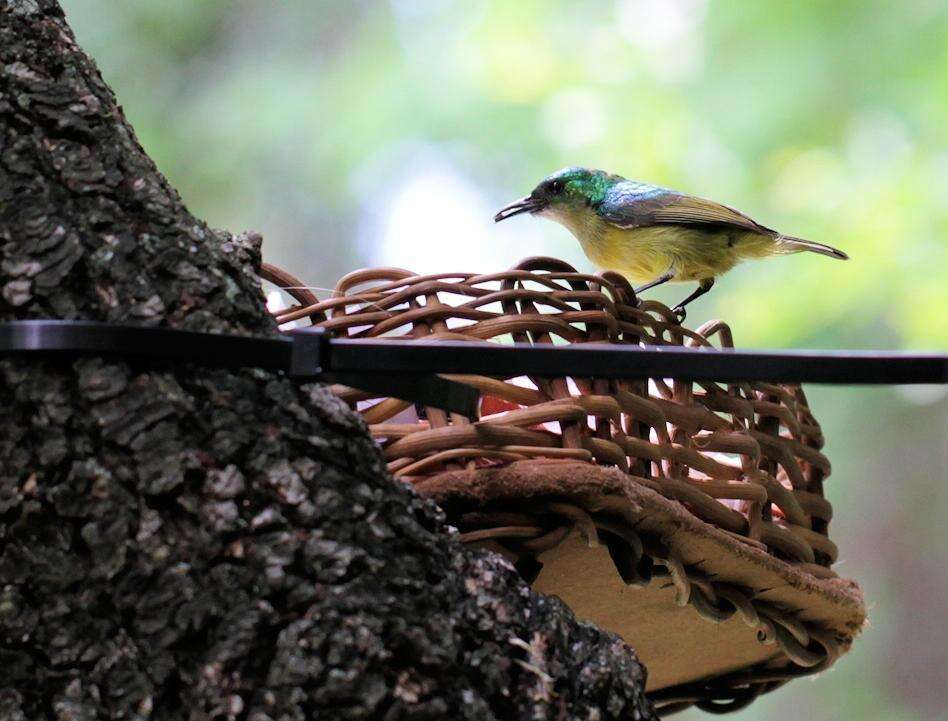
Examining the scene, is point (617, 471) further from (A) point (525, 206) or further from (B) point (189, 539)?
(A) point (525, 206)

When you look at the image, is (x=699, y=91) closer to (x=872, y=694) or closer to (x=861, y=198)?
(x=861, y=198)

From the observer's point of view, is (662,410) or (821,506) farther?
(821,506)

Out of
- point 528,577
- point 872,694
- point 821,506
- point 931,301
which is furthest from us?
point 872,694

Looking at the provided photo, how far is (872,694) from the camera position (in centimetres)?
493

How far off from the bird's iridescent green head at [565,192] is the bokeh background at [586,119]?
1.40 meters

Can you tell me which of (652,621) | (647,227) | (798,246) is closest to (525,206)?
(647,227)

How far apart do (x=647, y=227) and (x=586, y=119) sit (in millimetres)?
1751

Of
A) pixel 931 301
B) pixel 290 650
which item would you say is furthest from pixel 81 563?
pixel 931 301

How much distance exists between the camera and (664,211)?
1645 millimetres

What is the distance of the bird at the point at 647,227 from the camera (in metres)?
1.64

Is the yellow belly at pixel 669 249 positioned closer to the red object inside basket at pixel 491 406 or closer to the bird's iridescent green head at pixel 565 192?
the bird's iridescent green head at pixel 565 192

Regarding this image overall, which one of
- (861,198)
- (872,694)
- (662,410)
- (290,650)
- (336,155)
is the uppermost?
(336,155)

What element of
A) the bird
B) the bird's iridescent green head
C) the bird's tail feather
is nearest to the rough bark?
the bird

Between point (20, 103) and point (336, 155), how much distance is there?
3159mm
